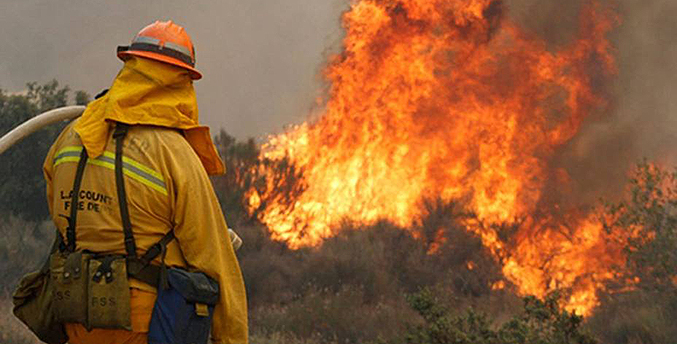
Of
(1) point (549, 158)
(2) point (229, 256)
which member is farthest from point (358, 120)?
(2) point (229, 256)

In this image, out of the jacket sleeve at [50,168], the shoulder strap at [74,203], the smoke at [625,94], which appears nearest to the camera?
the shoulder strap at [74,203]

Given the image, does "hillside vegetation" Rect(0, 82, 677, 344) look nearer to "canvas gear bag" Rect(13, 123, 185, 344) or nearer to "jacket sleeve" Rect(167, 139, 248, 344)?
"jacket sleeve" Rect(167, 139, 248, 344)

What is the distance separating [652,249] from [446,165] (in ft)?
21.3

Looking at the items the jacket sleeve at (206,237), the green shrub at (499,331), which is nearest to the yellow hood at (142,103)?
the jacket sleeve at (206,237)

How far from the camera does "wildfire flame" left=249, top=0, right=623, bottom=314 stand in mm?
15109

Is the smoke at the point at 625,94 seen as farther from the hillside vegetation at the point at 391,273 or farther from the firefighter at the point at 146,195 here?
the firefighter at the point at 146,195

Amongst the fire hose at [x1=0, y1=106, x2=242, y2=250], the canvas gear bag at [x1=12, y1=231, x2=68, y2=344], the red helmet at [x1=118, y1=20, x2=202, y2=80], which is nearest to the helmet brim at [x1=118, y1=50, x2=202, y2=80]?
the red helmet at [x1=118, y1=20, x2=202, y2=80]

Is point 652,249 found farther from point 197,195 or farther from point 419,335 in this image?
point 197,195

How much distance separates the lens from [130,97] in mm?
2785

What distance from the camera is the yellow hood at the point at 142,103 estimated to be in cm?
279

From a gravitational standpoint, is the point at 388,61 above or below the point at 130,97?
above

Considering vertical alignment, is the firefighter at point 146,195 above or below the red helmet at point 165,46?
below

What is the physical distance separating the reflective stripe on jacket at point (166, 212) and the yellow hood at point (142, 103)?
0.05m

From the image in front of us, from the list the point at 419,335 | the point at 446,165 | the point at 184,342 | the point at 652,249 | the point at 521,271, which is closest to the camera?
the point at 184,342
